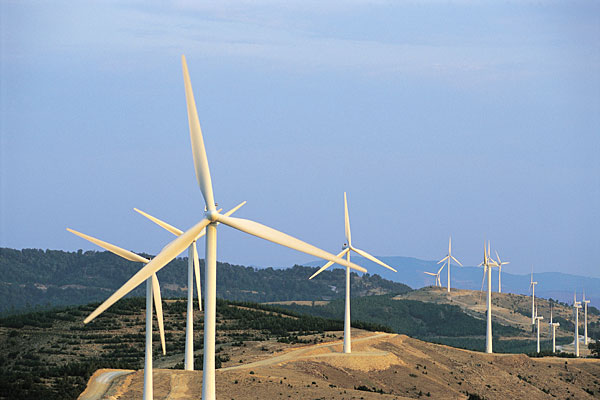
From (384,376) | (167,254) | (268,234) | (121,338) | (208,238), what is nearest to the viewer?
(167,254)

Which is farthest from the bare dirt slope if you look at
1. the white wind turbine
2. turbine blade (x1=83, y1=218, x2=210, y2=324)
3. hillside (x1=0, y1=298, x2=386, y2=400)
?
turbine blade (x1=83, y1=218, x2=210, y2=324)

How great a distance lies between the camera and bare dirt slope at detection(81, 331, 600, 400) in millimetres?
58406

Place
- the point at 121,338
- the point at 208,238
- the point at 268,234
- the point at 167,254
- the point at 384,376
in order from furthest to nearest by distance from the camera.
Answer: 1. the point at 121,338
2. the point at 384,376
3. the point at 208,238
4. the point at 268,234
5. the point at 167,254

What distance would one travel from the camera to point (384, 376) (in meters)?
73.2

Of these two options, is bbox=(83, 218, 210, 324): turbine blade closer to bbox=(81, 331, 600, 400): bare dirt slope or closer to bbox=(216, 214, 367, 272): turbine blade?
bbox=(216, 214, 367, 272): turbine blade

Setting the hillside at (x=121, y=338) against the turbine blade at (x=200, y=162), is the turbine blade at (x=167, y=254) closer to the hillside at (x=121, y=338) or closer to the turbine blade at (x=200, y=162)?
the turbine blade at (x=200, y=162)

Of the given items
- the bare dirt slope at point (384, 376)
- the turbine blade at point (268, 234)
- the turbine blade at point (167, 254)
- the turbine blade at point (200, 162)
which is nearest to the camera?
the turbine blade at point (167, 254)

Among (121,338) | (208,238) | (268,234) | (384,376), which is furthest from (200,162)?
(121,338)

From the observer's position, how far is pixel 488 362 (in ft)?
295

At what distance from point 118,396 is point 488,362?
47358 mm

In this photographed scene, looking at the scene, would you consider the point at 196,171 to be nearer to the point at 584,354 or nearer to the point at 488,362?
the point at 488,362

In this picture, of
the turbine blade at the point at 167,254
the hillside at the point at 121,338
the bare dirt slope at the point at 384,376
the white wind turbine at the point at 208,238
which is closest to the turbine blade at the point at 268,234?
the white wind turbine at the point at 208,238

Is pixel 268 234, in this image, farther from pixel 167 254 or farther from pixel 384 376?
pixel 384 376

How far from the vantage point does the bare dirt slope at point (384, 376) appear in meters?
58.4
